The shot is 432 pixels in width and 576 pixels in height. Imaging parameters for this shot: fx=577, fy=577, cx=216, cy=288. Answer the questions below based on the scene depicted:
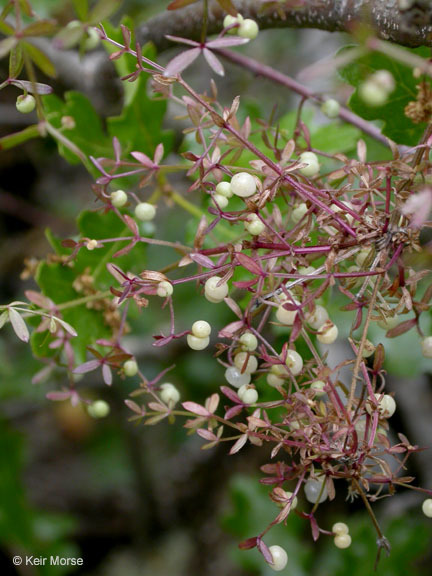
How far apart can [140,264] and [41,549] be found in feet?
3.16

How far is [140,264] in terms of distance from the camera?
846 millimetres

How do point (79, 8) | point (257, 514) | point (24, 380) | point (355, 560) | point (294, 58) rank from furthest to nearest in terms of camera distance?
1. point (294, 58)
2. point (24, 380)
3. point (257, 514)
4. point (355, 560)
5. point (79, 8)

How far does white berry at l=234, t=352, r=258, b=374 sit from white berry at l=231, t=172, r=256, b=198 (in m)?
0.15

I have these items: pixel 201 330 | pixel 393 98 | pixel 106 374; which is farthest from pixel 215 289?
pixel 393 98

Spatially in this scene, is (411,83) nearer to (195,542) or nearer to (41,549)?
(41,549)

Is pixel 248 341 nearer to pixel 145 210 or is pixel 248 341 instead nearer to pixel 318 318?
pixel 318 318

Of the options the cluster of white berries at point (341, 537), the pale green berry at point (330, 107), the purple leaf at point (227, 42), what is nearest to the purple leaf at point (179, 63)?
the purple leaf at point (227, 42)

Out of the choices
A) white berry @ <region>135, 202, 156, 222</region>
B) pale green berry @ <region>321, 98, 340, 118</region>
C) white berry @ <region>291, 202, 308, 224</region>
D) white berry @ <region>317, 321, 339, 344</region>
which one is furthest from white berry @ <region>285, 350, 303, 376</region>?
pale green berry @ <region>321, 98, 340, 118</region>

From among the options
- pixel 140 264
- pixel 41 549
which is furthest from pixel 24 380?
pixel 140 264

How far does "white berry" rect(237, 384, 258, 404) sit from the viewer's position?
1.83 ft

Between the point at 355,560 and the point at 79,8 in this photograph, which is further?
the point at 355,560

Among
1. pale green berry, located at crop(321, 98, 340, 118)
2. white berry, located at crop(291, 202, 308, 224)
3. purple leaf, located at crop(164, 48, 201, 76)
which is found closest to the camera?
purple leaf, located at crop(164, 48, 201, 76)

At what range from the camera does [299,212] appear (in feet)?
1.92

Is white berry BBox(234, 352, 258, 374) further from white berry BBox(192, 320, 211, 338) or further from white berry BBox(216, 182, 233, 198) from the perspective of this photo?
white berry BBox(216, 182, 233, 198)
